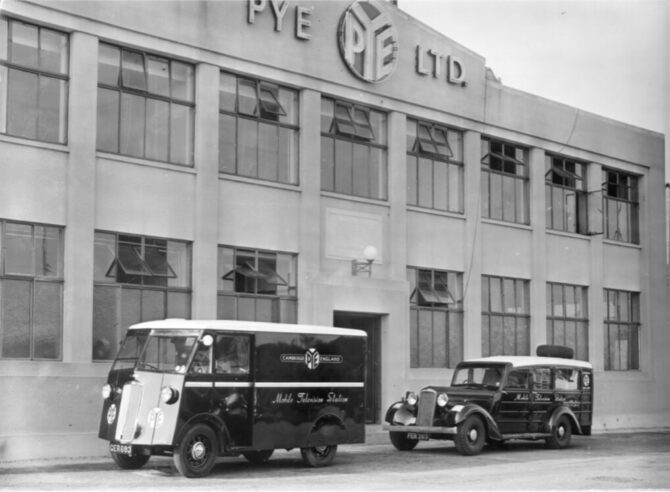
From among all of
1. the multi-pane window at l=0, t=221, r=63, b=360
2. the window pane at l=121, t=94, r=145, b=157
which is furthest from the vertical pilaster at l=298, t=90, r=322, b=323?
the multi-pane window at l=0, t=221, r=63, b=360

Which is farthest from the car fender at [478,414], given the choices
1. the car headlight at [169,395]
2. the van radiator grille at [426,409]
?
the car headlight at [169,395]

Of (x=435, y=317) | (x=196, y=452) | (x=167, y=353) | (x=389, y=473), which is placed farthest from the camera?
(x=435, y=317)

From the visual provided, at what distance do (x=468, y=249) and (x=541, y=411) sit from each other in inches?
266

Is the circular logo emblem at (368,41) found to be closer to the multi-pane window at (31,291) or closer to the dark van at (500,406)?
the dark van at (500,406)

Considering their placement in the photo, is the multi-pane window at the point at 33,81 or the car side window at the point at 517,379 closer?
the multi-pane window at the point at 33,81

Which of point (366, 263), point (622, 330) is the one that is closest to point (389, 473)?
point (366, 263)

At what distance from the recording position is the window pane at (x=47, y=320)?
18.8 metres

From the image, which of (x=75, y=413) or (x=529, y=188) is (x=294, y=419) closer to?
(x=75, y=413)

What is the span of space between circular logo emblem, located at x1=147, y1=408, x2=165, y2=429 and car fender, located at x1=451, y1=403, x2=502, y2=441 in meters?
6.61

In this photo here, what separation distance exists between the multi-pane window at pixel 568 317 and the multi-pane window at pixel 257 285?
390 inches

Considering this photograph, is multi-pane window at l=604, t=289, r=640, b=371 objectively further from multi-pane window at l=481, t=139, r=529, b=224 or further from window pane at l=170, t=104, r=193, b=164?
window pane at l=170, t=104, r=193, b=164

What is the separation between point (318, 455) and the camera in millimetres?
17516

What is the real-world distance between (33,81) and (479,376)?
1069 cm

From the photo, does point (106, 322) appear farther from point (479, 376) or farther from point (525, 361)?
point (525, 361)
